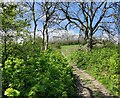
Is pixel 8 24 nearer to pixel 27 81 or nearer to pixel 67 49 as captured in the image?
pixel 27 81

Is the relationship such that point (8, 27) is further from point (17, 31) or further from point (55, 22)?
point (55, 22)

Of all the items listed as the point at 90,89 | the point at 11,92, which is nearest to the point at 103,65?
the point at 90,89

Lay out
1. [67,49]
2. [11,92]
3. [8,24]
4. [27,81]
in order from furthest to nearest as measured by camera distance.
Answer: [67,49]
[8,24]
[27,81]
[11,92]

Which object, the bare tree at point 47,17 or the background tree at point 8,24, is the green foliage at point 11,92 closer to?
the background tree at point 8,24

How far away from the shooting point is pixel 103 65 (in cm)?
535

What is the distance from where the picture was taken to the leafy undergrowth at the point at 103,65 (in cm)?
423

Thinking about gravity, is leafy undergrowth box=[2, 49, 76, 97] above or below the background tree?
below

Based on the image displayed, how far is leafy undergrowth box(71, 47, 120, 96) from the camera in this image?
4.23 m

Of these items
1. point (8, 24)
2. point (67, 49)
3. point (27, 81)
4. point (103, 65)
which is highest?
point (8, 24)

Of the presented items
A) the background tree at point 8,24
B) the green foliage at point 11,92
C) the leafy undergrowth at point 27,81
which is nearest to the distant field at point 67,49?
the background tree at point 8,24

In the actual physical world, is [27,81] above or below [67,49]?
below

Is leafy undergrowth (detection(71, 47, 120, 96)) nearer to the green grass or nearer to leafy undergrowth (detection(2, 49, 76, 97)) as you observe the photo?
the green grass

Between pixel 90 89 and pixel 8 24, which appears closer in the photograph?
pixel 8 24

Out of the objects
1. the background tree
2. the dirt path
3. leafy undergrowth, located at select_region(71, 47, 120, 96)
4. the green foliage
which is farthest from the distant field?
the green foliage
